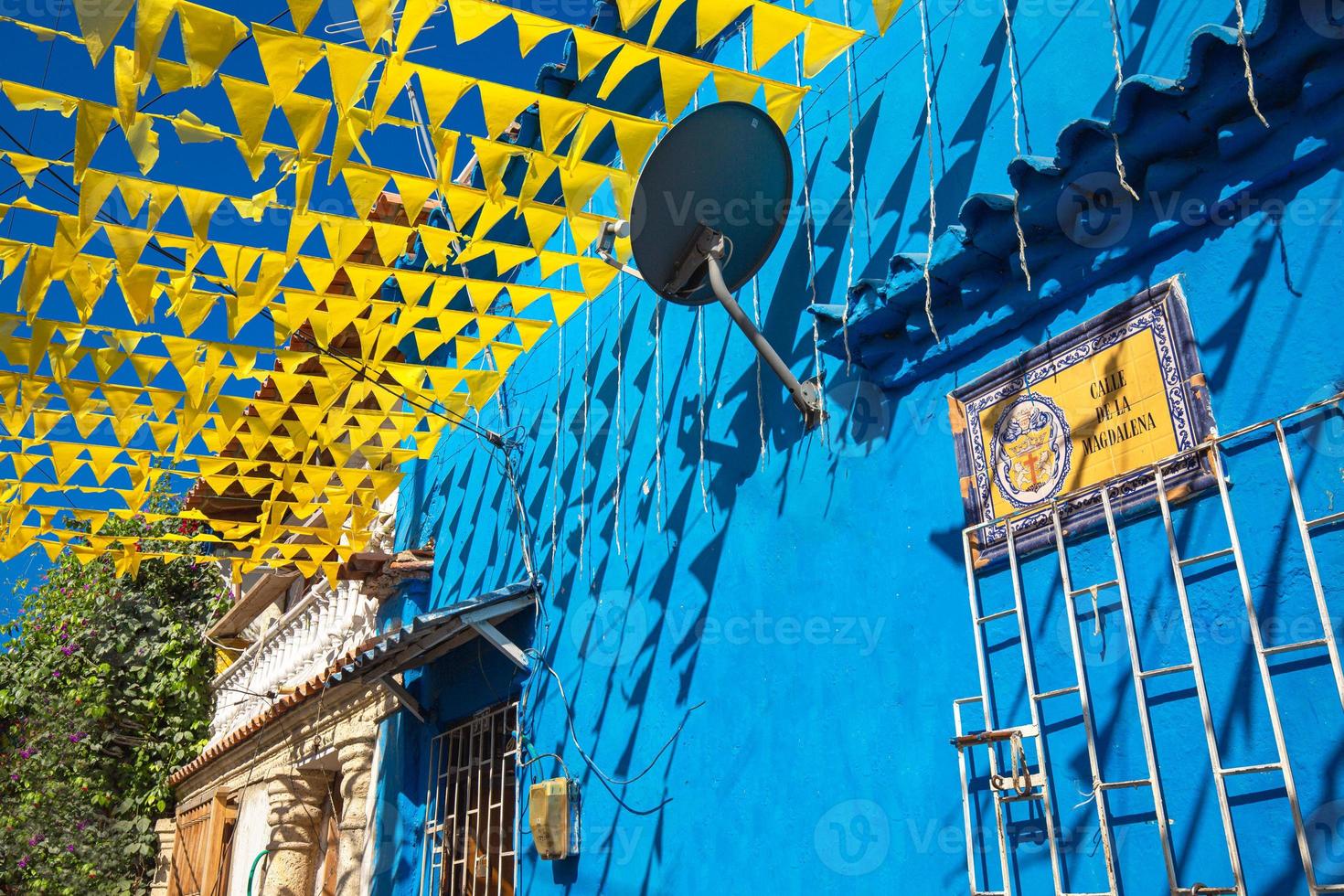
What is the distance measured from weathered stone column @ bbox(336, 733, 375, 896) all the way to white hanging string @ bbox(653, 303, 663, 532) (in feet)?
14.8

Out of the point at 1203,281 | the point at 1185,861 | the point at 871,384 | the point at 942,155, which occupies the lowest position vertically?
the point at 1185,861

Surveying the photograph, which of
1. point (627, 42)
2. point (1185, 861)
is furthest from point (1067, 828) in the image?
point (627, 42)

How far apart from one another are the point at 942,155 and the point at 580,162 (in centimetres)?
163

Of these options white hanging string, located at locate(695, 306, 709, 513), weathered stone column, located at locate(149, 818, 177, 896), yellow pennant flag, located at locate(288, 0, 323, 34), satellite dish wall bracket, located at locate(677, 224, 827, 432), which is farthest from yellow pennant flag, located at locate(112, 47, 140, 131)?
weathered stone column, located at locate(149, 818, 177, 896)

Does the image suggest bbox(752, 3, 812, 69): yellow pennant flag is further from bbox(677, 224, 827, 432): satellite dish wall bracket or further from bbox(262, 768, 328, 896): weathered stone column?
bbox(262, 768, 328, 896): weathered stone column

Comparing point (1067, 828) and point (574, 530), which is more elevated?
point (574, 530)

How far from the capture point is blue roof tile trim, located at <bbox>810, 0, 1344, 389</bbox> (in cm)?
317

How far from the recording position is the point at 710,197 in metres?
5.07

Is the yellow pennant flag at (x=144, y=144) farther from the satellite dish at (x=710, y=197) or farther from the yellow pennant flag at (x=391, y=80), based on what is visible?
the satellite dish at (x=710, y=197)

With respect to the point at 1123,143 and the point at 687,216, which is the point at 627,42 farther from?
the point at 1123,143

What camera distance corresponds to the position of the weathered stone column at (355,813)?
361 inches

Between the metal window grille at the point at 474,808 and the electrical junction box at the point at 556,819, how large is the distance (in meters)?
0.74

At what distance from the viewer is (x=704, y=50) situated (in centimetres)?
695

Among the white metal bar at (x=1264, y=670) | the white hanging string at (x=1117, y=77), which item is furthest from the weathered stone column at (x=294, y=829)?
the white hanging string at (x=1117, y=77)
